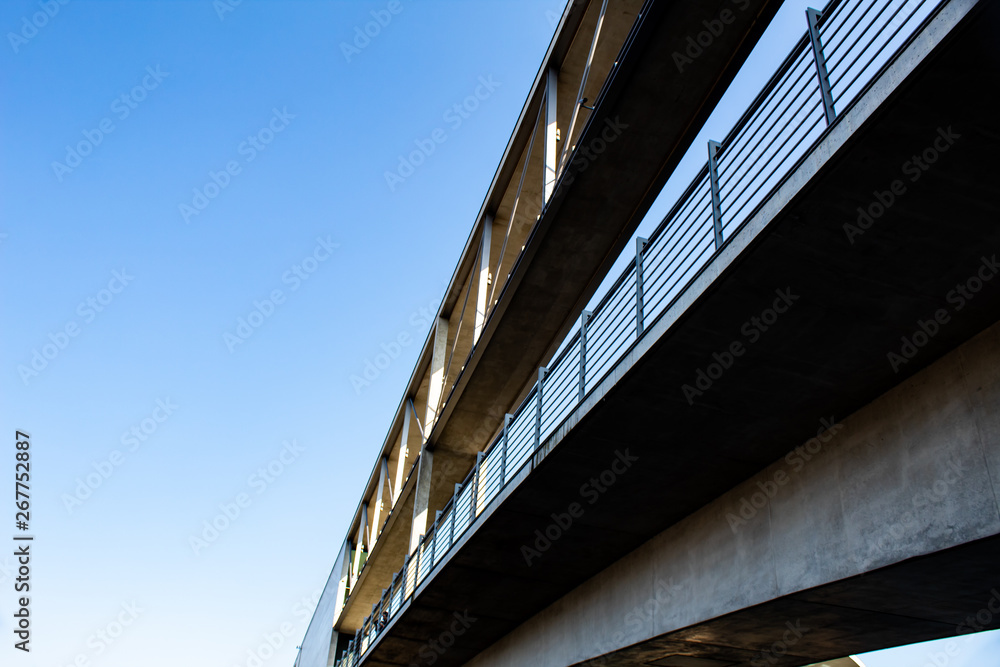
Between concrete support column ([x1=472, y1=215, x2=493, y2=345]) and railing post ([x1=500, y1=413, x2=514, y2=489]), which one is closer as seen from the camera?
railing post ([x1=500, y1=413, x2=514, y2=489])

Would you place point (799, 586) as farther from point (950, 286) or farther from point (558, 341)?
point (558, 341)

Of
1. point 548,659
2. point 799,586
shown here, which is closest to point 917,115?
point 799,586

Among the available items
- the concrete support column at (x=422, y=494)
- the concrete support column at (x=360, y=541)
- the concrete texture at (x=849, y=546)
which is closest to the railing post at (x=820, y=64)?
the concrete texture at (x=849, y=546)

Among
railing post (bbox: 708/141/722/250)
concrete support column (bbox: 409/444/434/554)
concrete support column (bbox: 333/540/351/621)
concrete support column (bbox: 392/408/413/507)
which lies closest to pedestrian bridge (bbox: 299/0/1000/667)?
railing post (bbox: 708/141/722/250)

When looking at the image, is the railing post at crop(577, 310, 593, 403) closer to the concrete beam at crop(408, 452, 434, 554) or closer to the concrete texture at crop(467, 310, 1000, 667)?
the concrete texture at crop(467, 310, 1000, 667)

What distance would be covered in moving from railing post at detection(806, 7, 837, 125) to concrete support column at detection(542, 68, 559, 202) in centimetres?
741

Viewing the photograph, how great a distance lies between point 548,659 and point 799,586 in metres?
7.00

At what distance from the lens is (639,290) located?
27.5 feet

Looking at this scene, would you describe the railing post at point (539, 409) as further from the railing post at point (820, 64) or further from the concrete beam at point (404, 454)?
the concrete beam at point (404, 454)

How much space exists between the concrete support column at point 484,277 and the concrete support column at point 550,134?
15.8 ft

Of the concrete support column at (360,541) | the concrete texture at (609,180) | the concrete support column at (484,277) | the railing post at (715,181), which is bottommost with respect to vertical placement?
the railing post at (715,181)

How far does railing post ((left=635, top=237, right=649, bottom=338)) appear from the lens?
7.90 m

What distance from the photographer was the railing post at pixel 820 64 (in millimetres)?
5602

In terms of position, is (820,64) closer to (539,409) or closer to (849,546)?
(849,546)
